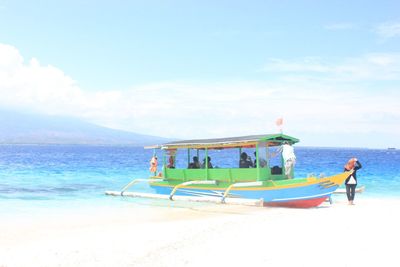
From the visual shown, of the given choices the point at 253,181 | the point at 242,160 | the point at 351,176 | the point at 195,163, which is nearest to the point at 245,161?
the point at 242,160

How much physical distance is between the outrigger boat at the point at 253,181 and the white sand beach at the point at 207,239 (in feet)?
4.08

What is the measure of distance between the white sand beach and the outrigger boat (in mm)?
1245

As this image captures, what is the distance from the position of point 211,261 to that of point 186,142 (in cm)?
1292

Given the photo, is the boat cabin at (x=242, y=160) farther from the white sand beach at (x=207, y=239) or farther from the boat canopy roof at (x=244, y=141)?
the white sand beach at (x=207, y=239)

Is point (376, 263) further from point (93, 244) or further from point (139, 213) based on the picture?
point (139, 213)

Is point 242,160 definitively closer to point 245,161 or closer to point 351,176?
point 245,161

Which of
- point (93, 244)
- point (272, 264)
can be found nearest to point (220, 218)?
point (93, 244)

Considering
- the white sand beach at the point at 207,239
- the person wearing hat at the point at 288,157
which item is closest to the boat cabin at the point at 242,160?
the person wearing hat at the point at 288,157

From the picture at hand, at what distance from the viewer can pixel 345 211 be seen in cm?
1556

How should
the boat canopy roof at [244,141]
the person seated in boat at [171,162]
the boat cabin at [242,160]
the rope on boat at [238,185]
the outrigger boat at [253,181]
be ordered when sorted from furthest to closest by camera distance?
the person seated in boat at [171,162] < the boat cabin at [242,160] < the boat canopy roof at [244,141] < the rope on boat at [238,185] < the outrigger boat at [253,181]

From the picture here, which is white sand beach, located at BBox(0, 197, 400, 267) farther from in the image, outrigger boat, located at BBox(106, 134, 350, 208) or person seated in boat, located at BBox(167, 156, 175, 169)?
person seated in boat, located at BBox(167, 156, 175, 169)

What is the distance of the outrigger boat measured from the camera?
54.5 ft

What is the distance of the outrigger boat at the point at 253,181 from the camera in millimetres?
16625

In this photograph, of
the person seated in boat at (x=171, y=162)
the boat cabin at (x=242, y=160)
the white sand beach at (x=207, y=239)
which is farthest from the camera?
the person seated in boat at (x=171, y=162)
